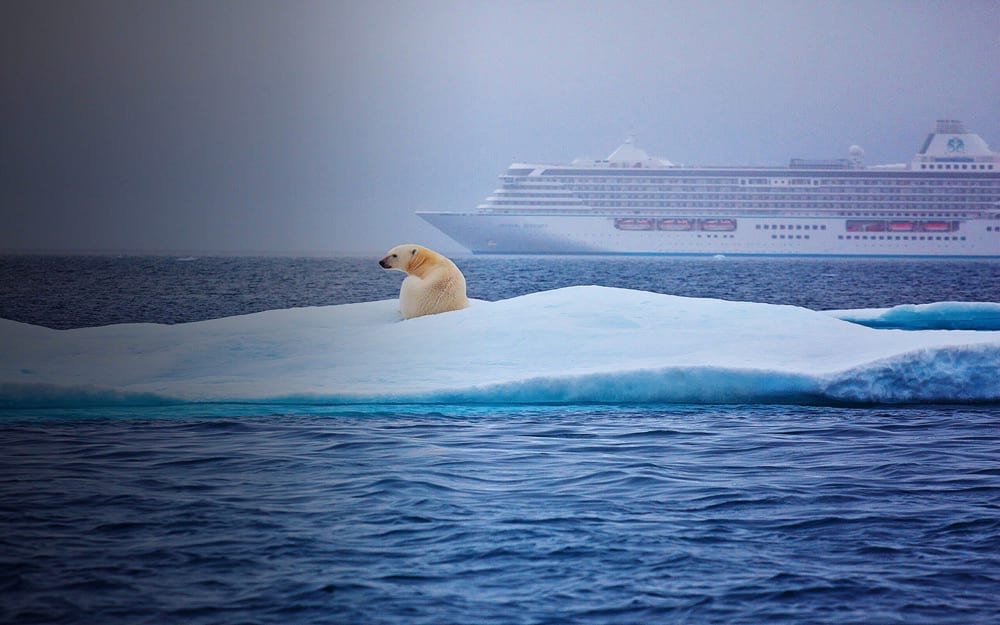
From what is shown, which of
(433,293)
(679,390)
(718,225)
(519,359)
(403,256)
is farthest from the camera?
(718,225)

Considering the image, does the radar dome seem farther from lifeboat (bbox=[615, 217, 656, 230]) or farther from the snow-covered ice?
the snow-covered ice

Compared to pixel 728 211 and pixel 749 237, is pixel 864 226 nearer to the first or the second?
pixel 749 237

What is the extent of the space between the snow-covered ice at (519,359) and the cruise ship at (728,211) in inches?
1469

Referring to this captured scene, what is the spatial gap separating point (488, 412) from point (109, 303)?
15.1 m

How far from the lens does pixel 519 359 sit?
591 centimetres

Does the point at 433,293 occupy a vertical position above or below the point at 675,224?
below

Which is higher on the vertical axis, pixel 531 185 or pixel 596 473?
pixel 531 185

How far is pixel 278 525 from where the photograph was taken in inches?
124

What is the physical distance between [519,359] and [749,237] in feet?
131

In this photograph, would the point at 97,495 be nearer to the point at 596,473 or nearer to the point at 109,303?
the point at 596,473

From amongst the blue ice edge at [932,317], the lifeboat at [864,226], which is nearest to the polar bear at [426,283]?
the blue ice edge at [932,317]

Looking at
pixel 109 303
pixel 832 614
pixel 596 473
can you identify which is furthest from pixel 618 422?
pixel 109 303

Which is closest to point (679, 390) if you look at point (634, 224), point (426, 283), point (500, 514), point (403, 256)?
point (500, 514)

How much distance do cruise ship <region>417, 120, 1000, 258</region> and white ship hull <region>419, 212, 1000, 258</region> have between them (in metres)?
0.04
